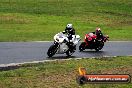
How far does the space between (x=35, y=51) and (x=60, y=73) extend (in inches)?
294

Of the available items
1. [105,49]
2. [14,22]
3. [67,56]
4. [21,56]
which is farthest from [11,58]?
[14,22]

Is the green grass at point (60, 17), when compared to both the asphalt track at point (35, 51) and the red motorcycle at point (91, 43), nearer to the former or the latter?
the asphalt track at point (35, 51)

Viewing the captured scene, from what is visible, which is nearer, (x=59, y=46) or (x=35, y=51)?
(x=59, y=46)

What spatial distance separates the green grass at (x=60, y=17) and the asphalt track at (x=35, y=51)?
14.4ft

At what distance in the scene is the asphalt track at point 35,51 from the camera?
1909 centimetres

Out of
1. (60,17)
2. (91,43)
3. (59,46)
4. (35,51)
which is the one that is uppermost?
(59,46)

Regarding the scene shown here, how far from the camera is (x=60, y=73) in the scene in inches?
556

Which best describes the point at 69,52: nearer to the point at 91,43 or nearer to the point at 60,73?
the point at 91,43

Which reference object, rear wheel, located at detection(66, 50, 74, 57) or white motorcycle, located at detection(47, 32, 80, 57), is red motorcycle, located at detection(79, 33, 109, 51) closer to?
rear wheel, located at detection(66, 50, 74, 57)

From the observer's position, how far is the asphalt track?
1909 centimetres

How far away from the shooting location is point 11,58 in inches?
743

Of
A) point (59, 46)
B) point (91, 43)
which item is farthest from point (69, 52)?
point (91, 43)

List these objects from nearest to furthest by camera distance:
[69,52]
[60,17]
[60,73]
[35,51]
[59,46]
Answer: [60,73] < [59,46] < [69,52] < [35,51] < [60,17]

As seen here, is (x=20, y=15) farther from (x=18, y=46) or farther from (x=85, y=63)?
(x=85, y=63)
